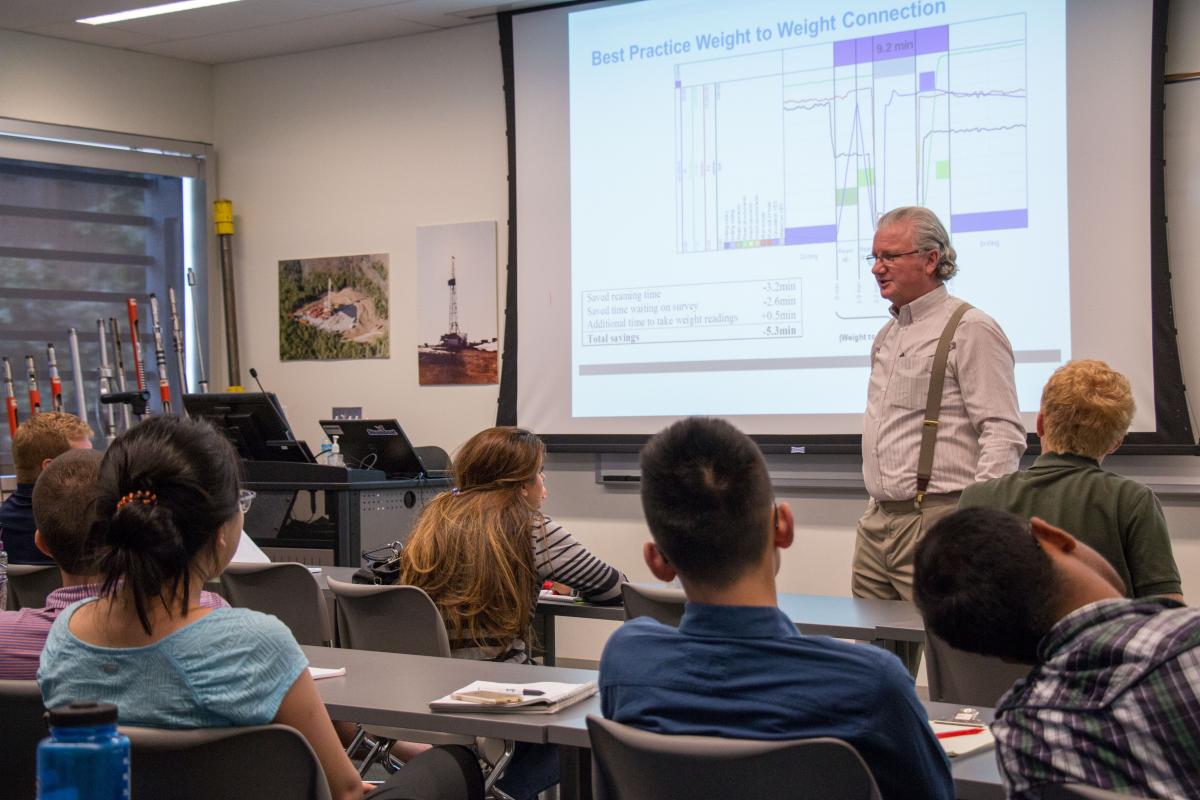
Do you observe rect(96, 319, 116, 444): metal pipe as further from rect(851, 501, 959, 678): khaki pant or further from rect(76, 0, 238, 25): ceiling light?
rect(851, 501, 959, 678): khaki pant

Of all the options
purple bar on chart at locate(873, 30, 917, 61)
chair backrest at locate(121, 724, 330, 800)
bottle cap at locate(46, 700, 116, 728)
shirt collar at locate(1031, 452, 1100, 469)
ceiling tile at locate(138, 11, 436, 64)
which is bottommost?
chair backrest at locate(121, 724, 330, 800)

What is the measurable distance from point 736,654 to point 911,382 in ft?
→ 7.13

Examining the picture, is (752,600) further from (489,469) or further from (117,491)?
(489,469)

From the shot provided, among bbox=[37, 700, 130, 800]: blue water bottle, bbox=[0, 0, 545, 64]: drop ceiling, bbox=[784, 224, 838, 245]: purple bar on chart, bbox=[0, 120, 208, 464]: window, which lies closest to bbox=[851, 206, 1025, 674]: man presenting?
bbox=[784, 224, 838, 245]: purple bar on chart

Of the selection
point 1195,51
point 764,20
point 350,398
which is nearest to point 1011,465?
point 1195,51

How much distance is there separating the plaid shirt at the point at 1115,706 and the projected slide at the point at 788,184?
11.9 feet

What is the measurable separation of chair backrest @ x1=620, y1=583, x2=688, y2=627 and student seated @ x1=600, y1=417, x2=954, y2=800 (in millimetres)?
1352

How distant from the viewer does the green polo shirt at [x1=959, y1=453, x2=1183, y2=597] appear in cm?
249

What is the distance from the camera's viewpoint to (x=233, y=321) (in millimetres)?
7066

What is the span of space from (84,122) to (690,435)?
607cm

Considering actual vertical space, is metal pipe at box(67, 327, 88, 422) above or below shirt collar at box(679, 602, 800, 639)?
above

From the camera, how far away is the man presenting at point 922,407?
11.1ft

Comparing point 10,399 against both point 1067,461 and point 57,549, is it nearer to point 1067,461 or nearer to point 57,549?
point 57,549

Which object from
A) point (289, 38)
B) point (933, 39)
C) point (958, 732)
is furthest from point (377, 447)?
point (958, 732)
